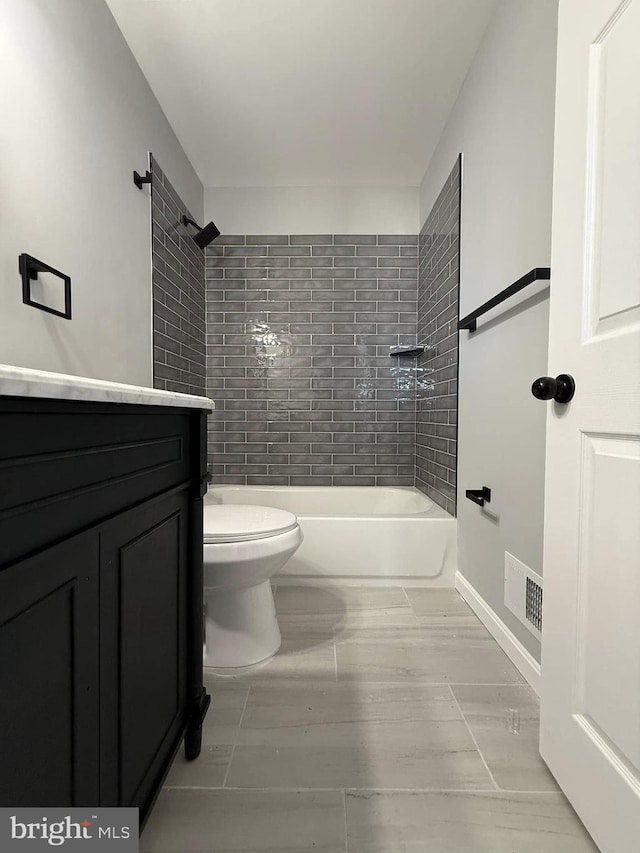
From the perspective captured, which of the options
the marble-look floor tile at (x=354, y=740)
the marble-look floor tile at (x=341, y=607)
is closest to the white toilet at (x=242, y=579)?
the marble-look floor tile at (x=354, y=740)

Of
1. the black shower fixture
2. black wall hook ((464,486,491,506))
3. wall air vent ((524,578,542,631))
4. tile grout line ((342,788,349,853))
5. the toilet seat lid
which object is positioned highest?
the black shower fixture

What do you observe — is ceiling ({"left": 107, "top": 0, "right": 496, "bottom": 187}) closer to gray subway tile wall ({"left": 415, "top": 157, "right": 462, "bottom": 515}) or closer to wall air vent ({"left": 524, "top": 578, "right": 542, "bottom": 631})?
gray subway tile wall ({"left": 415, "top": 157, "right": 462, "bottom": 515})

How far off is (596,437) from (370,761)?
0.93 metres

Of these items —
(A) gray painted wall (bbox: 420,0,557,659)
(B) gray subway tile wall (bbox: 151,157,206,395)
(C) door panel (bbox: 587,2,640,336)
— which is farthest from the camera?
(B) gray subway tile wall (bbox: 151,157,206,395)

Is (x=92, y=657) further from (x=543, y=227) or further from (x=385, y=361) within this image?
(x=385, y=361)

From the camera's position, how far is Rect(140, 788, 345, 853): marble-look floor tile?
905mm

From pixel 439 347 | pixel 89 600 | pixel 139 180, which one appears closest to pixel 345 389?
pixel 439 347

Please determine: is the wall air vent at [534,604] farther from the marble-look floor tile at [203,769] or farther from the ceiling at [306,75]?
the ceiling at [306,75]

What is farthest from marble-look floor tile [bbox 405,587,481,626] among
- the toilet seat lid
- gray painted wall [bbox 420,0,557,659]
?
the toilet seat lid

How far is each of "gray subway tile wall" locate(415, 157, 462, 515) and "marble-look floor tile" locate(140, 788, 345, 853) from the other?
1541mm

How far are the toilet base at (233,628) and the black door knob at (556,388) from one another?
1.11 meters

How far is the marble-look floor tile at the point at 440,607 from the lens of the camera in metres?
1.94

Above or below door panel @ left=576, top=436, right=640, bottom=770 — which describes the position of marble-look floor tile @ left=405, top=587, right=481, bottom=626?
below

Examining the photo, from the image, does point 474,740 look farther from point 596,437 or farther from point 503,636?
point 596,437
